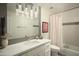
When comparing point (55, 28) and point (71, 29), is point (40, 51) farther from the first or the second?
point (71, 29)

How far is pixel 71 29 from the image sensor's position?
128cm

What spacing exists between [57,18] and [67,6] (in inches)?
7.8

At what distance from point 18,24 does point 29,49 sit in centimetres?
35

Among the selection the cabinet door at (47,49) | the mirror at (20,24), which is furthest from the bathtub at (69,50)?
the mirror at (20,24)

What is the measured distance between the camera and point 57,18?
1.27 meters

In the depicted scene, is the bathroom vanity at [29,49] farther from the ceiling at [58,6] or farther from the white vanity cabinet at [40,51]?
the ceiling at [58,6]

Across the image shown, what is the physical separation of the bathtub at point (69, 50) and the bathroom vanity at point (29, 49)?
203 mm

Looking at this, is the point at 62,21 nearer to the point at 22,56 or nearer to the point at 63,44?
the point at 63,44

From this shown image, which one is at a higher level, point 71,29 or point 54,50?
point 71,29

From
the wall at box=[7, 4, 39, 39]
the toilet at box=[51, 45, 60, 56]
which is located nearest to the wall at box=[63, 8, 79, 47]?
the toilet at box=[51, 45, 60, 56]

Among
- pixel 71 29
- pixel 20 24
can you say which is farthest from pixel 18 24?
pixel 71 29

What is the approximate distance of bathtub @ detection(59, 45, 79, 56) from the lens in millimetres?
1240

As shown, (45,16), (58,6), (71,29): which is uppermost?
(58,6)

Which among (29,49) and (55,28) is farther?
(55,28)
